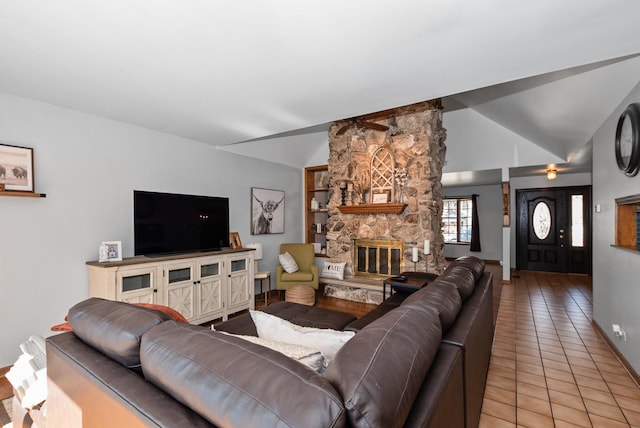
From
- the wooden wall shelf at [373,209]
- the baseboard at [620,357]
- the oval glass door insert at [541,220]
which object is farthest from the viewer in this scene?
the oval glass door insert at [541,220]

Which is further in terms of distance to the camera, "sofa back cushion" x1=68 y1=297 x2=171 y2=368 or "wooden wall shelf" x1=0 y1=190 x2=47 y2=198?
"wooden wall shelf" x1=0 y1=190 x2=47 y2=198

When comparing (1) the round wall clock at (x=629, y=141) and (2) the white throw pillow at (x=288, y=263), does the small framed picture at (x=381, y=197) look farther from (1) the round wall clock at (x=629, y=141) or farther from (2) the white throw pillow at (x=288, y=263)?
(1) the round wall clock at (x=629, y=141)

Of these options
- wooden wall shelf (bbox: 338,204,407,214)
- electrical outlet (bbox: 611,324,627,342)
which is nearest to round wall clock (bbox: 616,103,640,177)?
electrical outlet (bbox: 611,324,627,342)

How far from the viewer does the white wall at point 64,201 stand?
272 centimetres

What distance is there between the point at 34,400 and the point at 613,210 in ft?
15.0

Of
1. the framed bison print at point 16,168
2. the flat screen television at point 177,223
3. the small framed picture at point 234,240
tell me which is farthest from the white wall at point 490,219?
the framed bison print at point 16,168

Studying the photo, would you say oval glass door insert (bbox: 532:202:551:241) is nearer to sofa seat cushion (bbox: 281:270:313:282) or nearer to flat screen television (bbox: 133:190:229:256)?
sofa seat cushion (bbox: 281:270:313:282)

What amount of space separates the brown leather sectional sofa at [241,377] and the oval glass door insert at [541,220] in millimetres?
7394

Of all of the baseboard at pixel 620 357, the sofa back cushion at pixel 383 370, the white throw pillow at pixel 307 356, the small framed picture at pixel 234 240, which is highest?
the small framed picture at pixel 234 240

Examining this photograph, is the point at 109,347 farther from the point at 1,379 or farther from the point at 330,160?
the point at 330,160

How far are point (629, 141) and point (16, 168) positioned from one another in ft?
16.9

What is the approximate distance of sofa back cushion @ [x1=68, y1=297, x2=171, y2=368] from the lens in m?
1.14

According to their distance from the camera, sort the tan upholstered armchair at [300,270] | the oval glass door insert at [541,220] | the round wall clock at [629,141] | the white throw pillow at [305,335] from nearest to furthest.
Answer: the white throw pillow at [305,335] → the round wall clock at [629,141] → the tan upholstered armchair at [300,270] → the oval glass door insert at [541,220]

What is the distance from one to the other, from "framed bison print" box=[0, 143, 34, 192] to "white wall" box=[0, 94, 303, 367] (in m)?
0.08
